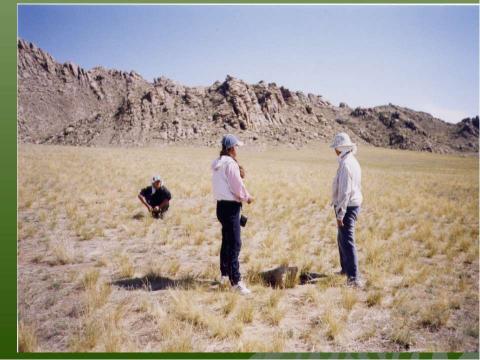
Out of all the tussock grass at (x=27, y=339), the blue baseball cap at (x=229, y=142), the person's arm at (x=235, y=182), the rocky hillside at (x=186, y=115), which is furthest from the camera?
the rocky hillside at (x=186, y=115)

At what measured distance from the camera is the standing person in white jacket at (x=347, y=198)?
5.03m

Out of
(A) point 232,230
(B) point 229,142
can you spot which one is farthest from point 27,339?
(B) point 229,142

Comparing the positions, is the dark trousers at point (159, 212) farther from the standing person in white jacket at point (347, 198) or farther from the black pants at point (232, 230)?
the standing person in white jacket at point (347, 198)

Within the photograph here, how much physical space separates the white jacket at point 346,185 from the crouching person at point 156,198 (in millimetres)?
5286

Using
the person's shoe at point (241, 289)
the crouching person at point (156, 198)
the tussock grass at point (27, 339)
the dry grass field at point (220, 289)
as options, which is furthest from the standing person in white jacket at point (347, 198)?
the crouching person at point (156, 198)

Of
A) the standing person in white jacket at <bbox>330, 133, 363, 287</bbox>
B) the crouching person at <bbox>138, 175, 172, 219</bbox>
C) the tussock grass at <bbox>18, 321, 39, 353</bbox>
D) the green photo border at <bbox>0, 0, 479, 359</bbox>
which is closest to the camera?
the tussock grass at <bbox>18, 321, 39, 353</bbox>

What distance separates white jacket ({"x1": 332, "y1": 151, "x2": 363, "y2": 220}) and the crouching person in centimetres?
529

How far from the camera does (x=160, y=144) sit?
72062mm

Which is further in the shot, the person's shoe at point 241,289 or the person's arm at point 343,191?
the person's arm at point 343,191

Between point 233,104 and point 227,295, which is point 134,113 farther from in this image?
point 227,295

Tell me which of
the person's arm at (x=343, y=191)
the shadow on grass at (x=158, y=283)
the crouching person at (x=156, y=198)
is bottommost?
the shadow on grass at (x=158, y=283)

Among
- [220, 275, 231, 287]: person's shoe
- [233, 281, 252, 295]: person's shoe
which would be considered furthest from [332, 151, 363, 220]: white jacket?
[220, 275, 231, 287]: person's shoe

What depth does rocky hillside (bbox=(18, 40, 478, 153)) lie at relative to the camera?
7988 centimetres

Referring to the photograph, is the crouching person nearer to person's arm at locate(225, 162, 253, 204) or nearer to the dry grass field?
the dry grass field
